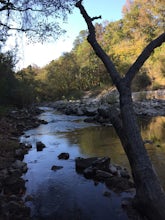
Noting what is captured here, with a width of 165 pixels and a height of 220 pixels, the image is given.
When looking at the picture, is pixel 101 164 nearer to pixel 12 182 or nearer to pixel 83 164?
pixel 83 164

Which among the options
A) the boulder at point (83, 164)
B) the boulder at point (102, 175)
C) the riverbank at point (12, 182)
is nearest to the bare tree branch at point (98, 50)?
the boulder at point (102, 175)

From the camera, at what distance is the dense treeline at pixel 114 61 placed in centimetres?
4578

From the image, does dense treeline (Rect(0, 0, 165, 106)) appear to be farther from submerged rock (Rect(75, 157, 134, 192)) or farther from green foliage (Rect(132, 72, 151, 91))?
submerged rock (Rect(75, 157, 134, 192))

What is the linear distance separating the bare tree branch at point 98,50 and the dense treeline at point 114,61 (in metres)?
29.1

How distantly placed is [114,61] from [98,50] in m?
50.6

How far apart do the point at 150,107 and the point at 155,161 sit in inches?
733

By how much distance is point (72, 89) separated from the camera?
63.7m

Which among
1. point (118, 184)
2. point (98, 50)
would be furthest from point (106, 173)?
point (98, 50)

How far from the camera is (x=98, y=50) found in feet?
22.4

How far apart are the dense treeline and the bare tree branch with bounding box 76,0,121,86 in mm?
29129

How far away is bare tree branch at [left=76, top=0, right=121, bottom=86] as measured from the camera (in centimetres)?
641

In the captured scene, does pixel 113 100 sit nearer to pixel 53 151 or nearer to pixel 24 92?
pixel 24 92

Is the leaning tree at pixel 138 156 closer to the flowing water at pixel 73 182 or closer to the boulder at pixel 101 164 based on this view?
the flowing water at pixel 73 182

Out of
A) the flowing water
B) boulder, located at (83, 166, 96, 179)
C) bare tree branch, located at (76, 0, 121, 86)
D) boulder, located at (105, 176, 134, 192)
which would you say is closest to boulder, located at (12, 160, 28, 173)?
the flowing water
